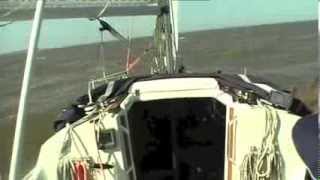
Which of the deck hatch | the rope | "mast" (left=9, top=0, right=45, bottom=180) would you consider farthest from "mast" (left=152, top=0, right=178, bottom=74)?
"mast" (left=9, top=0, right=45, bottom=180)

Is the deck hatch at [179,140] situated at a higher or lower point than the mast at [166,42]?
lower

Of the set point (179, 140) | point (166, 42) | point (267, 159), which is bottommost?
point (179, 140)

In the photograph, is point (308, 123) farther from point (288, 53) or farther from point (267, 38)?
point (267, 38)

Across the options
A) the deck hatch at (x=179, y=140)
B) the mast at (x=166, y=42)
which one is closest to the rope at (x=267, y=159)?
the deck hatch at (x=179, y=140)

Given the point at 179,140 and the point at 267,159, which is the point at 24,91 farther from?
the point at 179,140

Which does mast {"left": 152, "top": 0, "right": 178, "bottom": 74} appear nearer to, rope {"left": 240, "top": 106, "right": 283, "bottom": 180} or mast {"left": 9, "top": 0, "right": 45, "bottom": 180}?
rope {"left": 240, "top": 106, "right": 283, "bottom": 180}

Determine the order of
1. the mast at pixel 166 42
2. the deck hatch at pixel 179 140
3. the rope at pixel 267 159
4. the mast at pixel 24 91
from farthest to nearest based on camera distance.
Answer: the mast at pixel 166 42, the deck hatch at pixel 179 140, the rope at pixel 267 159, the mast at pixel 24 91

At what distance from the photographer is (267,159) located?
5504 millimetres

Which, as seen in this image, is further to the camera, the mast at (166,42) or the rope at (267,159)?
the mast at (166,42)

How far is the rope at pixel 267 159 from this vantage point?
18.0ft

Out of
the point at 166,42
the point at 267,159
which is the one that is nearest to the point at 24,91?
the point at 267,159

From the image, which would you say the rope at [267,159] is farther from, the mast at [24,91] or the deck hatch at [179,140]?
the mast at [24,91]

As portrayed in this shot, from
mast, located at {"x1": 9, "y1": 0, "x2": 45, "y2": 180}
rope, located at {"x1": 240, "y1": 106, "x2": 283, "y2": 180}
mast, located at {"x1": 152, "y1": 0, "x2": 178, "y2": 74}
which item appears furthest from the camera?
mast, located at {"x1": 152, "y1": 0, "x2": 178, "y2": 74}

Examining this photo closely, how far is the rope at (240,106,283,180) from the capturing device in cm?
548
